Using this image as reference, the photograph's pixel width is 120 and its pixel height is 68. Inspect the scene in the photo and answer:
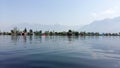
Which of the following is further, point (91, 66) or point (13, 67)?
point (91, 66)

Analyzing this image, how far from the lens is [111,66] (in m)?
21.5

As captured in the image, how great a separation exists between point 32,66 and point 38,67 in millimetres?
966

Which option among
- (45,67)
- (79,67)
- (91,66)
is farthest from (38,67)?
(91,66)

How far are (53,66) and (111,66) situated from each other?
23.3ft

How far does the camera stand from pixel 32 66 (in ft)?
66.7

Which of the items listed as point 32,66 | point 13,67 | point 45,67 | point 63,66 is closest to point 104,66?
point 63,66

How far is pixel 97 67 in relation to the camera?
20781 mm

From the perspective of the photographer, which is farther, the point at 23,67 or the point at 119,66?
the point at 119,66

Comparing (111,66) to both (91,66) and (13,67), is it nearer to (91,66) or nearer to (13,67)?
(91,66)

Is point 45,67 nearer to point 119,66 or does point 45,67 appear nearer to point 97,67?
point 97,67

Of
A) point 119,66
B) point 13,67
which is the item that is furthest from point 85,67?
point 13,67

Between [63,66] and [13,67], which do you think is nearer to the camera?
[13,67]

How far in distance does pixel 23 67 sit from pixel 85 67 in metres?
7.11

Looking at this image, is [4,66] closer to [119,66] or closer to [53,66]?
[53,66]
